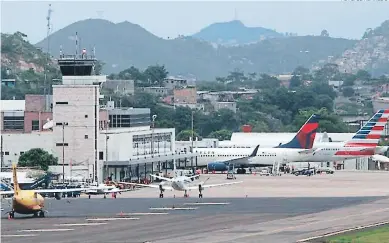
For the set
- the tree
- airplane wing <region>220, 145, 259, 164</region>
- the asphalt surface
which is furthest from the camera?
airplane wing <region>220, 145, 259, 164</region>

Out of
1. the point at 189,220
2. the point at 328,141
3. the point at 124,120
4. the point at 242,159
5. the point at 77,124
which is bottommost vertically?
the point at 189,220

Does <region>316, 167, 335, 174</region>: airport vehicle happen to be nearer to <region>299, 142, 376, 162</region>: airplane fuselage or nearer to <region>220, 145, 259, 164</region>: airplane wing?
<region>299, 142, 376, 162</region>: airplane fuselage

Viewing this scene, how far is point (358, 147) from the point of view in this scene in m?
172

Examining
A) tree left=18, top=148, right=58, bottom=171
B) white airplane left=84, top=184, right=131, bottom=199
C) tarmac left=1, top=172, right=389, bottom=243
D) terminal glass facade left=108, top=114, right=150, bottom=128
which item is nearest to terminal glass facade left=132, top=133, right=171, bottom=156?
terminal glass facade left=108, top=114, right=150, bottom=128

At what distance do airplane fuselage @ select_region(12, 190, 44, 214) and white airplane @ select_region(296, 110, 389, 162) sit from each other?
271 ft

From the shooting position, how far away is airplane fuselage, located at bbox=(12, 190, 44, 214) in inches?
3602

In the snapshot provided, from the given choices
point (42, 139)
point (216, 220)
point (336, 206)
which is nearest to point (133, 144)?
point (42, 139)

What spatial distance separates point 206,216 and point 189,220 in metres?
3.18

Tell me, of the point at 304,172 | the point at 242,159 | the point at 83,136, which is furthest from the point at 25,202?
the point at 242,159

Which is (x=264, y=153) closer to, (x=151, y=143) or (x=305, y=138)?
(x=305, y=138)

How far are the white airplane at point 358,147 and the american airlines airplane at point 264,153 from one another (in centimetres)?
177

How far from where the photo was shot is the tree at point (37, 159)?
139 meters

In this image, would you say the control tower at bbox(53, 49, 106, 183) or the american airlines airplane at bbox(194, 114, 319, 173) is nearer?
the control tower at bbox(53, 49, 106, 183)

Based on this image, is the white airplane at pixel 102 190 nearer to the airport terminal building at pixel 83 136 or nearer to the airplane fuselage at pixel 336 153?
the airport terminal building at pixel 83 136
